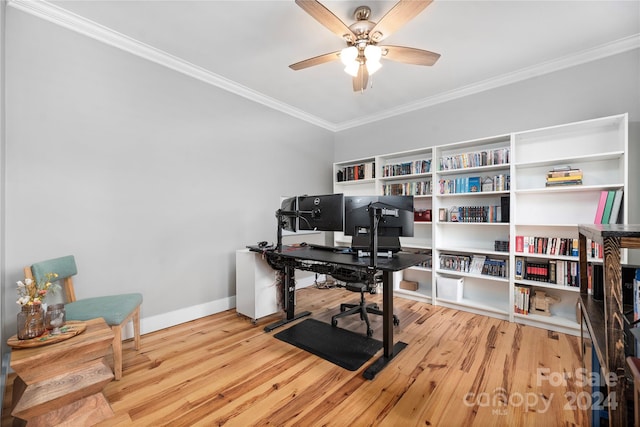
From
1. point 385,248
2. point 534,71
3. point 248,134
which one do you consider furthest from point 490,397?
point 248,134

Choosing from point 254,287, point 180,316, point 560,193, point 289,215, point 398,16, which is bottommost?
point 180,316

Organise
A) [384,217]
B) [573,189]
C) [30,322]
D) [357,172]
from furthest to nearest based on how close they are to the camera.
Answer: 1. [357,172]
2. [573,189]
3. [384,217]
4. [30,322]

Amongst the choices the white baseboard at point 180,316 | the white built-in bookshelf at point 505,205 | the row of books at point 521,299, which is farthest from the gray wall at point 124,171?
the row of books at point 521,299

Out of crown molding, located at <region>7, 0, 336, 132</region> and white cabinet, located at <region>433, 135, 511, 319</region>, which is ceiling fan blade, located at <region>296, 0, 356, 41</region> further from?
white cabinet, located at <region>433, 135, 511, 319</region>

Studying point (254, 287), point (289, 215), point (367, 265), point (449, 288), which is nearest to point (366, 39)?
point (289, 215)

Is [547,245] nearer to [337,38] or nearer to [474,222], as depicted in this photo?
[474,222]

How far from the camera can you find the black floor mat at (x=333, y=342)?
2.13m

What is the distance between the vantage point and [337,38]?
2469mm

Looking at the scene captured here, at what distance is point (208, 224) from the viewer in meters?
3.08

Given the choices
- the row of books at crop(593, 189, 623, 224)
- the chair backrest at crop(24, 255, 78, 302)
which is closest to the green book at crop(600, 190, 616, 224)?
the row of books at crop(593, 189, 623, 224)

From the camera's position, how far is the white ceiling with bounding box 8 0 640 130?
2102mm

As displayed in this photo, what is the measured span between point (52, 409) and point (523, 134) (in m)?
4.43

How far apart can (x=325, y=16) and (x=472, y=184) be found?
2.49 meters

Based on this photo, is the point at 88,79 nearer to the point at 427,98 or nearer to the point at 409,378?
the point at 409,378
